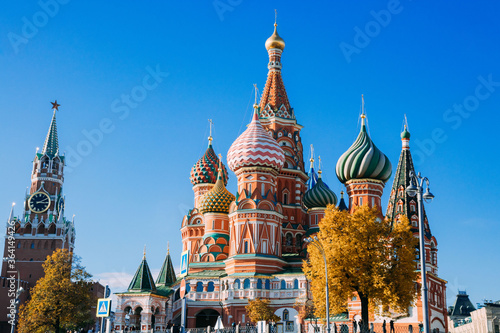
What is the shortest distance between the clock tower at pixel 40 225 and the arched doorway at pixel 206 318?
32954mm

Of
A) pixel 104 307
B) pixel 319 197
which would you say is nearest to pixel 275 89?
pixel 319 197

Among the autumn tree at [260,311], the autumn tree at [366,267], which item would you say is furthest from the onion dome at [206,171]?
the autumn tree at [366,267]

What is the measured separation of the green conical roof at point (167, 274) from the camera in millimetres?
65750

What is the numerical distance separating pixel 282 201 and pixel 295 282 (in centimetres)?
1096

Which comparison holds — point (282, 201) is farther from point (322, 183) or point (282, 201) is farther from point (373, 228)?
point (373, 228)

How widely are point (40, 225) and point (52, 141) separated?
13.5 m

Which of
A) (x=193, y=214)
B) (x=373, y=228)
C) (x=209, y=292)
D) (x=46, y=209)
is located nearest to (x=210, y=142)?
(x=193, y=214)

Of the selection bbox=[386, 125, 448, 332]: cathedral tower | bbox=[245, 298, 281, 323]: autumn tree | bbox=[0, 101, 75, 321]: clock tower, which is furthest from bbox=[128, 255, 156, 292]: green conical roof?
bbox=[0, 101, 75, 321]: clock tower

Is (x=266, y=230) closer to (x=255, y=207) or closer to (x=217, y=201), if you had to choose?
(x=255, y=207)

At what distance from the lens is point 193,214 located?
65938mm

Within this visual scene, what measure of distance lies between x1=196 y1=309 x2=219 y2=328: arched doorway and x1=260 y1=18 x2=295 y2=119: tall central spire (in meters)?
20.6

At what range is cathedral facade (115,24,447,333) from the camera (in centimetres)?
5384

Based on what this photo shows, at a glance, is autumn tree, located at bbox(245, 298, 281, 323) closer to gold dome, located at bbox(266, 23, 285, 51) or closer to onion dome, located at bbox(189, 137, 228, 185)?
onion dome, located at bbox(189, 137, 228, 185)

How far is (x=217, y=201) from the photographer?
6188 centimetres
